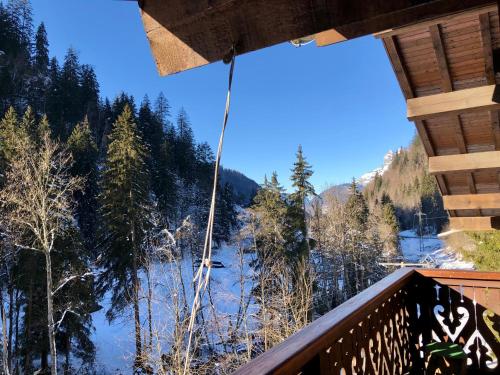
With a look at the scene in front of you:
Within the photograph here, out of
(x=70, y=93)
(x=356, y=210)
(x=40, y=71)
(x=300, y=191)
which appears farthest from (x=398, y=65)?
(x=40, y=71)

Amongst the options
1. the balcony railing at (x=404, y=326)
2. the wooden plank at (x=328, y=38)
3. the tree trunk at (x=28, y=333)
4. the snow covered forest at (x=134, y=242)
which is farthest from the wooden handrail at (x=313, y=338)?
the tree trunk at (x=28, y=333)

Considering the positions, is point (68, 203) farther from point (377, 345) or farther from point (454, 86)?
point (377, 345)

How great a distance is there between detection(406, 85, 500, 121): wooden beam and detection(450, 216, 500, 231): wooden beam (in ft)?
8.64

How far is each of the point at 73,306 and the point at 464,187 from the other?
12724mm

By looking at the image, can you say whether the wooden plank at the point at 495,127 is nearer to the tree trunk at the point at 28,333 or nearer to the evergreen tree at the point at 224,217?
the tree trunk at the point at 28,333

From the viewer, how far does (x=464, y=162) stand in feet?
12.3

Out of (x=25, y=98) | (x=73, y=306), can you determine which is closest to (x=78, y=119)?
(x=25, y=98)

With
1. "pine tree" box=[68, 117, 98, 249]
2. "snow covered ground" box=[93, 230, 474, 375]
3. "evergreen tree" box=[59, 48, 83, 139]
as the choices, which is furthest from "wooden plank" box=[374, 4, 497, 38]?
"evergreen tree" box=[59, 48, 83, 139]

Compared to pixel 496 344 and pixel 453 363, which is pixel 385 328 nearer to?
pixel 453 363

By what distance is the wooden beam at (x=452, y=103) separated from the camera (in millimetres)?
2859

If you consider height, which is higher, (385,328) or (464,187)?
(464,187)

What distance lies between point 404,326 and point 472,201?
2708 mm

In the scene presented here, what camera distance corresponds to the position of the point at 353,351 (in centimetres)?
166

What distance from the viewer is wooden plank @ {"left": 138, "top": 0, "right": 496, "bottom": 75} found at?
1125 millimetres
